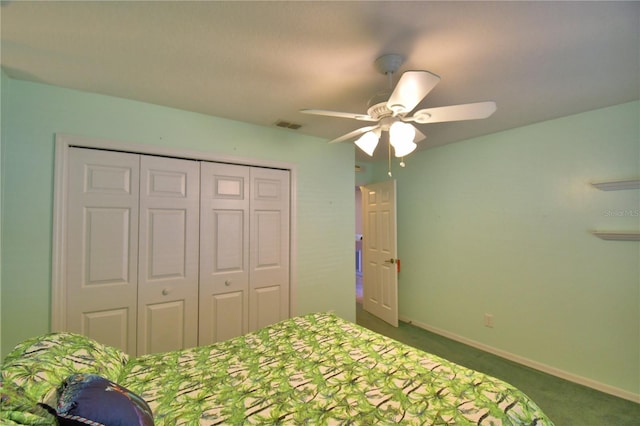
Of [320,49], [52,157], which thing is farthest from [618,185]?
[52,157]

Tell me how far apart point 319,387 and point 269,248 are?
68.7 inches

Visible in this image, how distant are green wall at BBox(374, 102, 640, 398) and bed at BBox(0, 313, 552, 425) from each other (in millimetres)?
1870

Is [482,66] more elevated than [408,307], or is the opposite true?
[482,66]

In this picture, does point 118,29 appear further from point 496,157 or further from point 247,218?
point 496,157

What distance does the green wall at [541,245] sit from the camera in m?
2.27

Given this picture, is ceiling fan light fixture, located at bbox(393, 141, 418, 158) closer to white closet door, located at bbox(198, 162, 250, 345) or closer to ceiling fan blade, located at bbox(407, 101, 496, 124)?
ceiling fan blade, located at bbox(407, 101, 496, 124)

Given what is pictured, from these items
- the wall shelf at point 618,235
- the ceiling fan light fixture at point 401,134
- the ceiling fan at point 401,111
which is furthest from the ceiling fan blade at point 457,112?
the wall shelf at point 618,235

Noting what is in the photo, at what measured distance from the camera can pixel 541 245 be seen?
8.86 ft

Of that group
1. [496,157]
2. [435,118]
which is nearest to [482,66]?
[435,118]

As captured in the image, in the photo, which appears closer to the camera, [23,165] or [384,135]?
[23,165]

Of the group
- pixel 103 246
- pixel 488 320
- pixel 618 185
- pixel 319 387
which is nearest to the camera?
pixel 319 387

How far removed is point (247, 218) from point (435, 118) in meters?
1.91

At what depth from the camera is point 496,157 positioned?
3018 millimetres

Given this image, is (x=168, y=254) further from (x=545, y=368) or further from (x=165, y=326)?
(x=545, y=368)
